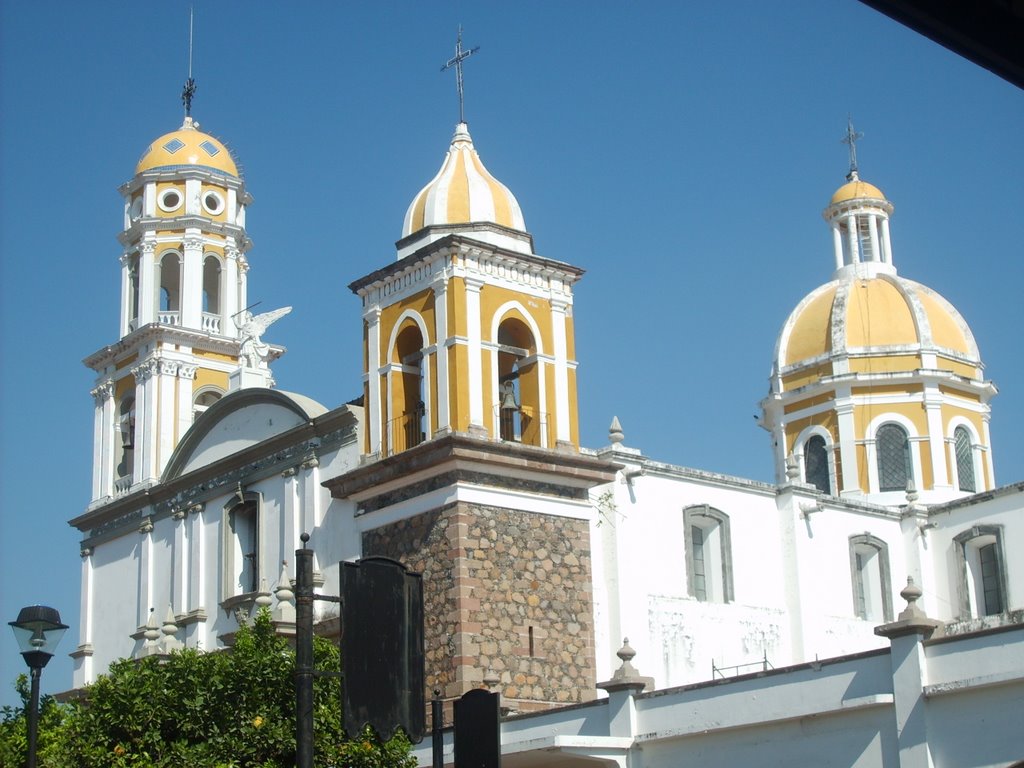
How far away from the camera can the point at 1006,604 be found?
27.9m

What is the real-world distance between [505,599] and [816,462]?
14.0m

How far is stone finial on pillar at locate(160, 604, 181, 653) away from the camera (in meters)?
26.7

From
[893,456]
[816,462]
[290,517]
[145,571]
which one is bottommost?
[145,571]

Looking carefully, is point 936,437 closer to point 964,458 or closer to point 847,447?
point 964,458

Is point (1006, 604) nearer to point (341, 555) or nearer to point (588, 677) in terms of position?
point (588, 677)

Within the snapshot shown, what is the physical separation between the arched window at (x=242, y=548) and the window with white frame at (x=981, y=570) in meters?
12.8

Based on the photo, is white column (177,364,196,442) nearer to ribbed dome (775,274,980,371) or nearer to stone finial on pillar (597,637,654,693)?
ribbed dome (775,274,980,371)

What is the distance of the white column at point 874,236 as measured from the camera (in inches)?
1473

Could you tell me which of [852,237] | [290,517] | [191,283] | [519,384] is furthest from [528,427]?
[852,237]

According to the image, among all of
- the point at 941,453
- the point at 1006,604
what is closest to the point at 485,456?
the point at 1006,604

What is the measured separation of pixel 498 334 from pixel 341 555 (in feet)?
14.0

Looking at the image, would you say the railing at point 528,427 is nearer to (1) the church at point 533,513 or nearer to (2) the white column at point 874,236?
(1) the church at point 533,513

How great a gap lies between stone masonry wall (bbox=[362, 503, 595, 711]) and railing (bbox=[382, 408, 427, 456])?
126 cm

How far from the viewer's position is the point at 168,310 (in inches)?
1319
